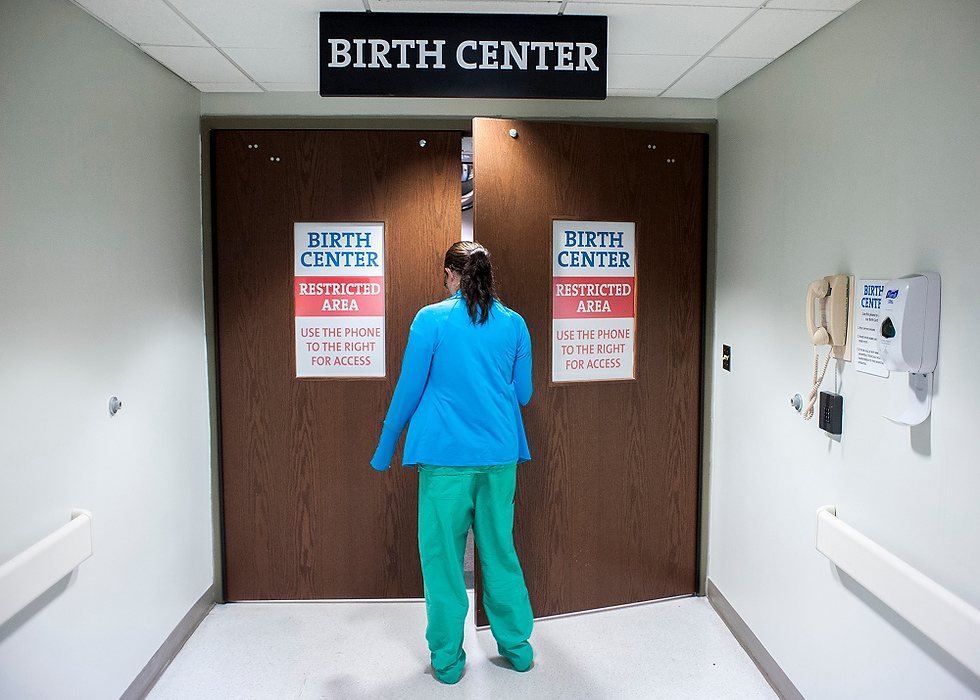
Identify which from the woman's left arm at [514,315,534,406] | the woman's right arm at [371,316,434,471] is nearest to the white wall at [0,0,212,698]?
the woman's right arm at [371,316,434,471]

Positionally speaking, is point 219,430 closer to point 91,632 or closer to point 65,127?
point 91,632

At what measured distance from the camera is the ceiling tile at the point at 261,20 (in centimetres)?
197

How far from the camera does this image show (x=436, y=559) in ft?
8.04

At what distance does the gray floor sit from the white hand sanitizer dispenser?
134 centimetres

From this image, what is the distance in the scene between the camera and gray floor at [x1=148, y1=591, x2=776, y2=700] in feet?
8.05

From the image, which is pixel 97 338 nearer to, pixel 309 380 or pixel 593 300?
pixel 309 380

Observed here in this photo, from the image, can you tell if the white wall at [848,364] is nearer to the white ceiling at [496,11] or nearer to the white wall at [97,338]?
the white ceiling at [496,11]

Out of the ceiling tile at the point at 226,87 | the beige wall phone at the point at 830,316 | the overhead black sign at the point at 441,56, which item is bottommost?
the beige wall phone at the point at 830,316

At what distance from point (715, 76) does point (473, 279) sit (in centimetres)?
130

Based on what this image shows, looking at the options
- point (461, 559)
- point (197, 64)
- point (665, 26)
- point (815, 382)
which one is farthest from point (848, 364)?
point (197, 64)

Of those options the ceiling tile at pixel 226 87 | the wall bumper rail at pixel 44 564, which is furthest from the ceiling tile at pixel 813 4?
the wall bumper rail at pixel 44 564

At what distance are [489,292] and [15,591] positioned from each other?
159cm

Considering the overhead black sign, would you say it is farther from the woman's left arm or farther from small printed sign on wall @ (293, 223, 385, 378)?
small printed sign on wall @ (293, 223, 385, 378)

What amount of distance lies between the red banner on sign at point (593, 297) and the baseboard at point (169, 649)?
1980 millimetres
